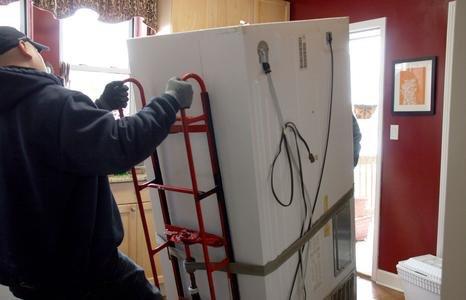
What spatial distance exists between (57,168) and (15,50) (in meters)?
0.42

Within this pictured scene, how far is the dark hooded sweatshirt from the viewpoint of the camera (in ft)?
3.68

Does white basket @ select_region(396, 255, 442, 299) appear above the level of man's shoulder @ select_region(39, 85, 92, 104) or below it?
below

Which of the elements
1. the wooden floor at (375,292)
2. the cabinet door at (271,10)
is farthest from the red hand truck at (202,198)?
the cabinet door at (271,10)

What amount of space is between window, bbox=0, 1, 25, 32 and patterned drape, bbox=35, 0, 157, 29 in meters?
0.18

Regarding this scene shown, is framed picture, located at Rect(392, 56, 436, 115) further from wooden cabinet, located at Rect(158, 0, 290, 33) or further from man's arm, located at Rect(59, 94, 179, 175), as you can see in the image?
man's arm, located at Rect(59, 94, 179, 175)

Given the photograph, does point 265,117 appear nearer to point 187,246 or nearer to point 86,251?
point 187,246

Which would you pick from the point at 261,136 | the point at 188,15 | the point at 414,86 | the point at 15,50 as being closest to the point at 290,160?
the point at 261,136

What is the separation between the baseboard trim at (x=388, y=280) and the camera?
3158 millimetres

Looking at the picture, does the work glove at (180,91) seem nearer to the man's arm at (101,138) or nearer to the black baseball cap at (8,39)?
the man's arm at (101,138)

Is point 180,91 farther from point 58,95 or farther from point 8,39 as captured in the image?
point 8,39

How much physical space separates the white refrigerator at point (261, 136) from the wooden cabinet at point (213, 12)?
162cm

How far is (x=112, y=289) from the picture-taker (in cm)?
133

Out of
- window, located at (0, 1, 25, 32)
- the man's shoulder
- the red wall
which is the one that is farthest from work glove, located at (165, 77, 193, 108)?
the red wall

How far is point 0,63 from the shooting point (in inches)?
49.3
